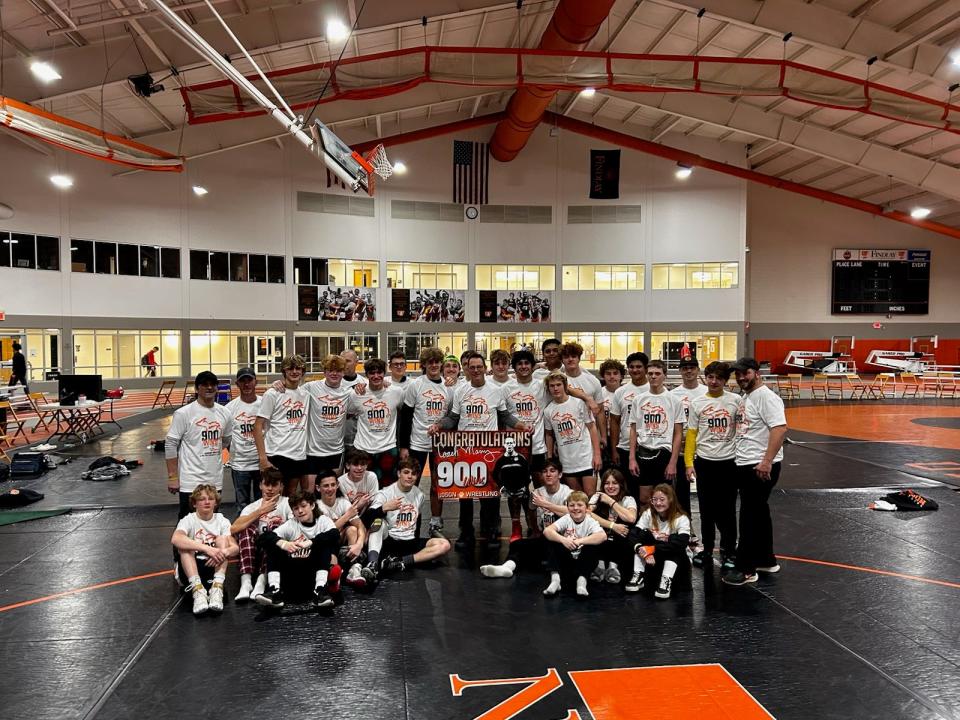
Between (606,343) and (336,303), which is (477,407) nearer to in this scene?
(336,303)

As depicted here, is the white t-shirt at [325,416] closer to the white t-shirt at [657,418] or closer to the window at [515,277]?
the white t-shirt at [657,418]

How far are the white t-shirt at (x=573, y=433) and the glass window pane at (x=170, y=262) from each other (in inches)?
950

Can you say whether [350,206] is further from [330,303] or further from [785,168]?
[785,168]

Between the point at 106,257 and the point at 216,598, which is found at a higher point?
the point at 106,257

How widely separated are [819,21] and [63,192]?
26770mm

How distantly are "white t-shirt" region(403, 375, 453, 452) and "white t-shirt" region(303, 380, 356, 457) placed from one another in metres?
0.75

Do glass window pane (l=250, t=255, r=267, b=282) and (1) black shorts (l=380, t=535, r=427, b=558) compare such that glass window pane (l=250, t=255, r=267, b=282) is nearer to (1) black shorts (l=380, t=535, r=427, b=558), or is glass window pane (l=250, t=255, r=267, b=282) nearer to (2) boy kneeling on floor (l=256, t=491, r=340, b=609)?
(1) black shorts (l=380, t=535, r=427, b=558)

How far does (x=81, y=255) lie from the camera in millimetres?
22828

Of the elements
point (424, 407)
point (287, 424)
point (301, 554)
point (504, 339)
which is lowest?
point (301, 554)

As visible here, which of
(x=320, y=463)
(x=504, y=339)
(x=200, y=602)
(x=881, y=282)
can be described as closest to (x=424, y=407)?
(x=320, y=463)

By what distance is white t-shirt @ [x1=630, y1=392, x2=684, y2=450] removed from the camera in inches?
233

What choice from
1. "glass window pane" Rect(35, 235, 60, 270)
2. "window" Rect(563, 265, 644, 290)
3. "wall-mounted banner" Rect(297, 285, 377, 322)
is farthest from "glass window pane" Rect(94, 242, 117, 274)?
"window" Rect(563, 265, 644, 290)

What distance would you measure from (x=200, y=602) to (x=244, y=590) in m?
0.37

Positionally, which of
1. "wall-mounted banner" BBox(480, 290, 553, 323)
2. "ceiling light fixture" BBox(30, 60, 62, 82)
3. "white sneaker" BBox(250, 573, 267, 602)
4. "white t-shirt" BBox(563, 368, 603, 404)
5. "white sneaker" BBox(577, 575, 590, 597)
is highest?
"ceiling light fixture" BBox(30, 60, 62, 82)
